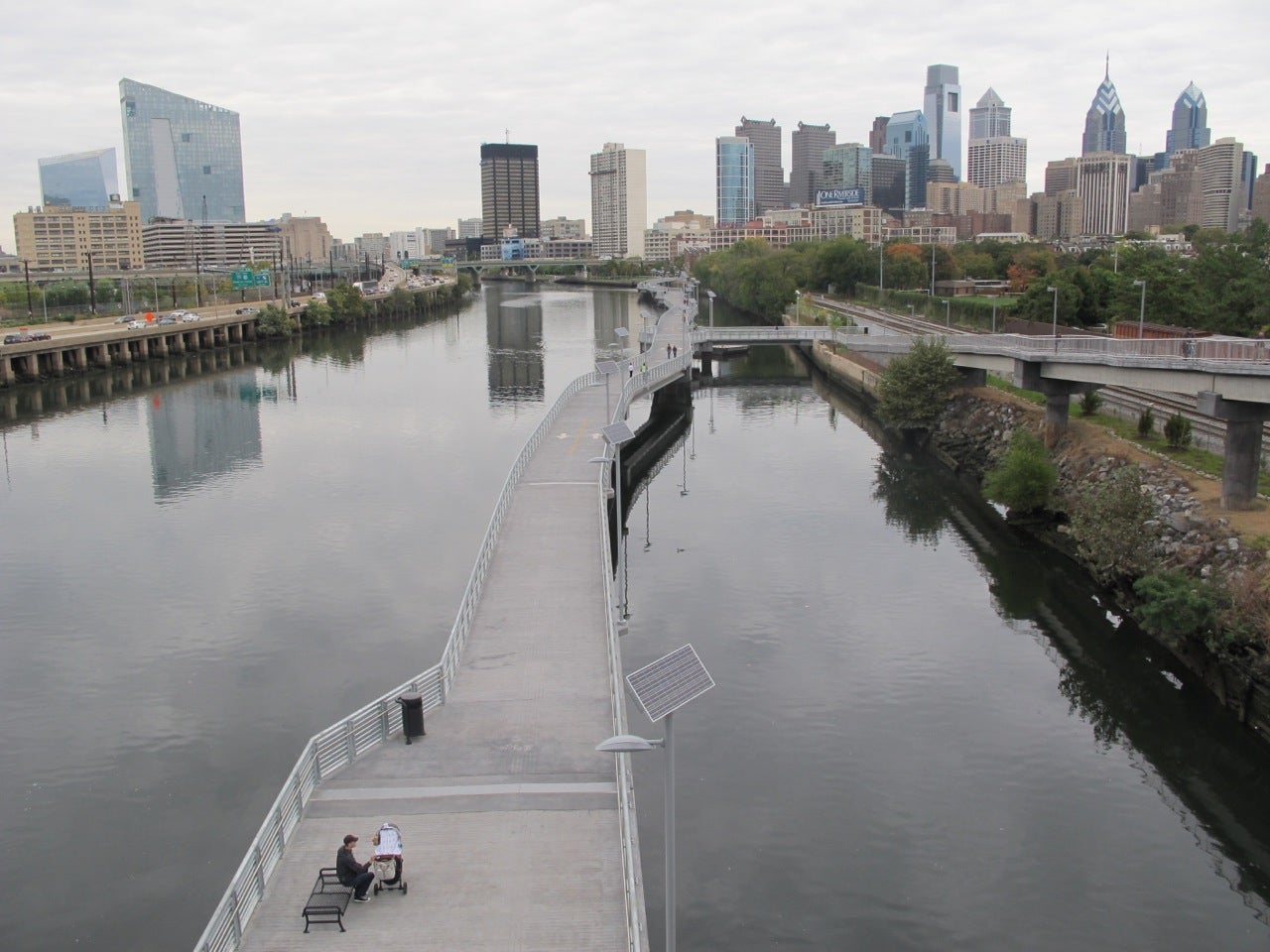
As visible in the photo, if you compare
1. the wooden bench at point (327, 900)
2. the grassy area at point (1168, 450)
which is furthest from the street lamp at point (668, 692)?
the grassy area at point (1168, 450)

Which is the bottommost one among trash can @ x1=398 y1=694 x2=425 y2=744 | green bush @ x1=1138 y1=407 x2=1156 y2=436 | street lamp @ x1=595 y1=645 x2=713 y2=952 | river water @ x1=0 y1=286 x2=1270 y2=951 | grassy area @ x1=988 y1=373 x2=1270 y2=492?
river water @ x1=0 y1=286 x2=1270 y2=951

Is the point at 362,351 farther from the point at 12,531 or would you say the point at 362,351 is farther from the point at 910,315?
the point at 12,531

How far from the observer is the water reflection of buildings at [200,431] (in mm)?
44344

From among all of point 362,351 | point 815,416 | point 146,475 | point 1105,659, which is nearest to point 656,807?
point 1105,659

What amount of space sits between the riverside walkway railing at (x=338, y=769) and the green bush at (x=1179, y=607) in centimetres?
1150

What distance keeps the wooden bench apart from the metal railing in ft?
2.26

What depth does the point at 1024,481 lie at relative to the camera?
1380 inches

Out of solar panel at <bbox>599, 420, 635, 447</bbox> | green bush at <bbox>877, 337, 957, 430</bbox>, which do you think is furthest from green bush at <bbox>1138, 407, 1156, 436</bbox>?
solar panel at <bbox>599, 420, 635, 447</bbox>

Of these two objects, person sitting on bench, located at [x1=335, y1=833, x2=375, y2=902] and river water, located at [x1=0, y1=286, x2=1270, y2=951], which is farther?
river water, located at [x1=0, y1=286, x2=1270, y2=951]

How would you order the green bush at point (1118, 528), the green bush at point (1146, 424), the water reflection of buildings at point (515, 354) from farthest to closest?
1. the water reflection of buildings at point (515, 354)
2. the green bush at point (1146, 424)
3. the green bush at point (1118, 528)

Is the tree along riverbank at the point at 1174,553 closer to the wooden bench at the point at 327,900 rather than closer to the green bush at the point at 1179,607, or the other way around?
the green bush at the point at 1179,607

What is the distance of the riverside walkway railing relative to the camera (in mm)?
12672

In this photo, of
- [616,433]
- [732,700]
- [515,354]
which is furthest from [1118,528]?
[515,354]

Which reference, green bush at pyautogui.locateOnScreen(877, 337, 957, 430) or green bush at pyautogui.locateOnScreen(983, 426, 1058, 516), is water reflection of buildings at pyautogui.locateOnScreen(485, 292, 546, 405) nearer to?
green bush at pyautogui.locateOnScreen(877, 337, 957, 430)
